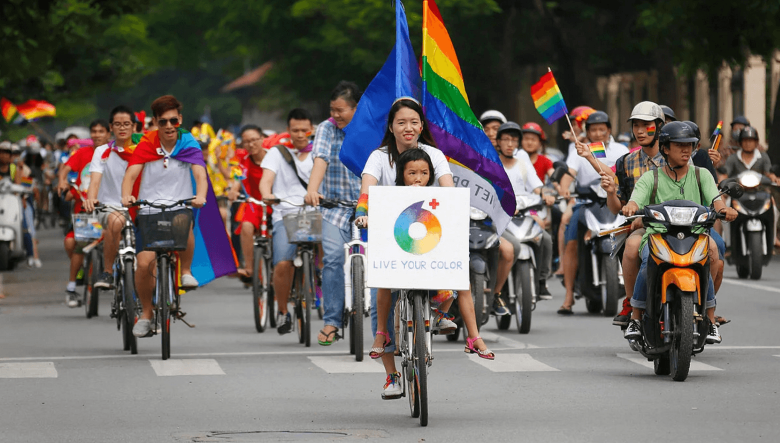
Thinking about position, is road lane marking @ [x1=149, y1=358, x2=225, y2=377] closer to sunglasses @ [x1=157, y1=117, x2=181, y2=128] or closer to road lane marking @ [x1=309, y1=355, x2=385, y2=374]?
road lane marking @ [x1=309, y1=355, x2=385, y2=374]

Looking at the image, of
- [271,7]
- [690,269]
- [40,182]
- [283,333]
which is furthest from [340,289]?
[271,7]

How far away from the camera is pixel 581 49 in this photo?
39.3 metres

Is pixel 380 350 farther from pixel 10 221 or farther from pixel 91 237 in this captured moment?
pixel 10 221

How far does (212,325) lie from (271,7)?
1268 inches

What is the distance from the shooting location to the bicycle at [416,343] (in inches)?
332

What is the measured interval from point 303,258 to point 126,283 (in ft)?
4.98

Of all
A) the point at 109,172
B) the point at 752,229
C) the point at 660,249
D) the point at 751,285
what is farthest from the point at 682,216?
the point at 752,229

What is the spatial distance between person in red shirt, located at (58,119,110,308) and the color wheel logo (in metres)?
8.25

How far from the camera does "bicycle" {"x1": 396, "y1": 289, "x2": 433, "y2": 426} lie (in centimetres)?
843

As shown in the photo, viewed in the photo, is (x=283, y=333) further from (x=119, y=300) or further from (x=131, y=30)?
(x=131, y=30)

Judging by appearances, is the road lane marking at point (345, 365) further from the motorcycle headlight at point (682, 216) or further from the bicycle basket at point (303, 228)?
the motorcycle headlight at point (682, 216)

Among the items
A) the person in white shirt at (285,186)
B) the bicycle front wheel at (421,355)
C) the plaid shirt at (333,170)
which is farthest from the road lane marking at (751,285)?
the bicycle front wheel at (421,355)

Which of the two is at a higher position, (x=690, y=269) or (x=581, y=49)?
(x=581, y=49)

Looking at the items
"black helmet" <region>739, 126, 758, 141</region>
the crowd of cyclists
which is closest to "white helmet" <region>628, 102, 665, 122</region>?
the crowd of cyclists
